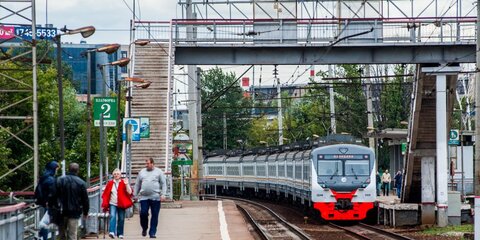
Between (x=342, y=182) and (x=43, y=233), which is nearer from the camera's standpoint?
(x=43, y=233)

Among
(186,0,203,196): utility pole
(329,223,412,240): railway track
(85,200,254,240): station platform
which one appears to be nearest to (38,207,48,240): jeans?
(85,200,254,240): station platform

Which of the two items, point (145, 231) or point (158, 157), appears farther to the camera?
point (158, 157)

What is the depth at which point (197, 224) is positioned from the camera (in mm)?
31000

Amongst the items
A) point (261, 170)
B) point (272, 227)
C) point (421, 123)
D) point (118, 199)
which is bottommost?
point (272, 227)

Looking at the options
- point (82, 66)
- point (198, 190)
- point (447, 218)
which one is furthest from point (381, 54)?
point (82, 66)

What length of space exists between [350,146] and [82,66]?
11143 cm

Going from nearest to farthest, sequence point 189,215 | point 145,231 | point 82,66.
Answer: point 145,231 < point 189,215 < point 82,66

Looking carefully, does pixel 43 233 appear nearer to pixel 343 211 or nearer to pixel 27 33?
pixel 343 211

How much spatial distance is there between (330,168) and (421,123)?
4009mm

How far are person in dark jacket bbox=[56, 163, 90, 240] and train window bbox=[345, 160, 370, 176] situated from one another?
21.5m

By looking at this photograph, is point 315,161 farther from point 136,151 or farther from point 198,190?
point 198,190

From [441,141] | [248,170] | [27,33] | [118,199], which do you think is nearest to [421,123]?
[441,141]

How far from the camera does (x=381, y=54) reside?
40.1 m

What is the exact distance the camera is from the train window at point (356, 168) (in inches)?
1540
